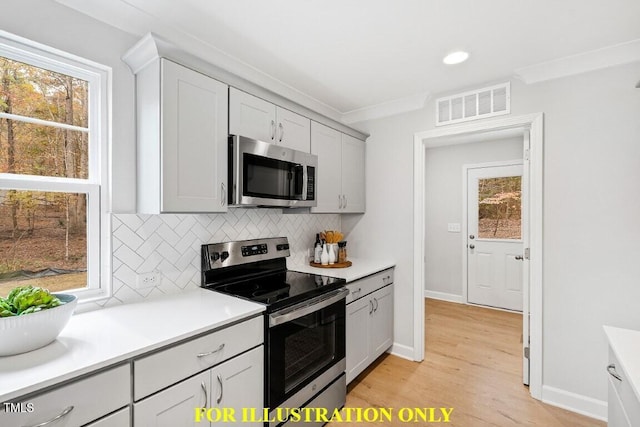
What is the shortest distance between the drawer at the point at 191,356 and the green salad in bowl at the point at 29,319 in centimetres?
34

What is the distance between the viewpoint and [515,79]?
7.86ft

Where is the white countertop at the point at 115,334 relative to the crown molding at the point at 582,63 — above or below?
below

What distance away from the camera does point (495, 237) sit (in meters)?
4.30

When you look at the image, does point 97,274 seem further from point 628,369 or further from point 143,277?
point 628,369

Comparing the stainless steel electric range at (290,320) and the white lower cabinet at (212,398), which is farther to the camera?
the stainless steel electric range at (290,320)

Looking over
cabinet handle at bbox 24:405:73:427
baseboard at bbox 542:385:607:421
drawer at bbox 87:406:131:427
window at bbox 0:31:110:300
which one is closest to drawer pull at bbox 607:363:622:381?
baseboard at bbox 542:385:607:421

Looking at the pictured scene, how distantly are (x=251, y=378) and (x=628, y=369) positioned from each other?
65.0 inches

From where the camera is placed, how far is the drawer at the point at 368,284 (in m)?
2.37

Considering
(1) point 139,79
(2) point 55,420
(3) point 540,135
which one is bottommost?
(2) point 55,420

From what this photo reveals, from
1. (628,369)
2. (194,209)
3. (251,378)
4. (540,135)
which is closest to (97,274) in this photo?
(194,209)

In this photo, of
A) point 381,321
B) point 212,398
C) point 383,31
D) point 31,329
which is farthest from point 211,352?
point 383,31

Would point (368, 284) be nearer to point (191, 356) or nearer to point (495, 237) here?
point (191, 356)

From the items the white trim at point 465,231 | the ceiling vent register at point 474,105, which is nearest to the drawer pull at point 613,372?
the ceiling vent register at point 474,105

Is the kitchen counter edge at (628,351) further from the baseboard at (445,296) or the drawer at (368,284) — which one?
the baseboard at (445,296)
